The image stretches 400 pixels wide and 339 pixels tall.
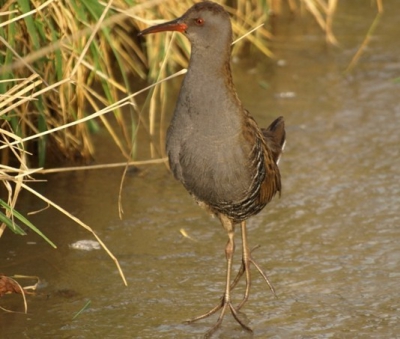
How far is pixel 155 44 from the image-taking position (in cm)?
601

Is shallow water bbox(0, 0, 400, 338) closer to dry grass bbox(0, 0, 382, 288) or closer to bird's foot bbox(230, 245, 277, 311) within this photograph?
bird's foot bbox(230, 245, 277, 311)

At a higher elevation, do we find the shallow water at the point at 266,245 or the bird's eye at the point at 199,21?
the bird's eye at the point at 199,21

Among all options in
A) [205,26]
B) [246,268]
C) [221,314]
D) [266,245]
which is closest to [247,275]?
[246,268]

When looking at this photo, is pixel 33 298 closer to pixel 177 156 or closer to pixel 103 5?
pixel 177 156

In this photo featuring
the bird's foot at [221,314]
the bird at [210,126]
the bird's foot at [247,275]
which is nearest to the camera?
the bird at [210,126]

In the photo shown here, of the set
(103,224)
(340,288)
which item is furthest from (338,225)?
(103,224)

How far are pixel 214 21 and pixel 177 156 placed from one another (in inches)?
21.1

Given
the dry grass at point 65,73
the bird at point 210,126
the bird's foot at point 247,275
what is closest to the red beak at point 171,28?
the bird at point 210,126

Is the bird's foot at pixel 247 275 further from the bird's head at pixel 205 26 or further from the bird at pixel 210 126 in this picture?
the bird's head at pixel 205 26

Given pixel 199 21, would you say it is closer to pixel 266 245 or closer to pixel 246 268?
pixel 246 268

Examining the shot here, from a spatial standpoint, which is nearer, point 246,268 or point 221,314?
point 221,314

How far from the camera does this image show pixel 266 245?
4.53 meters

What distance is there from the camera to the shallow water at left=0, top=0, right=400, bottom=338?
151 inches

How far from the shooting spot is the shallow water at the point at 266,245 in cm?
383
